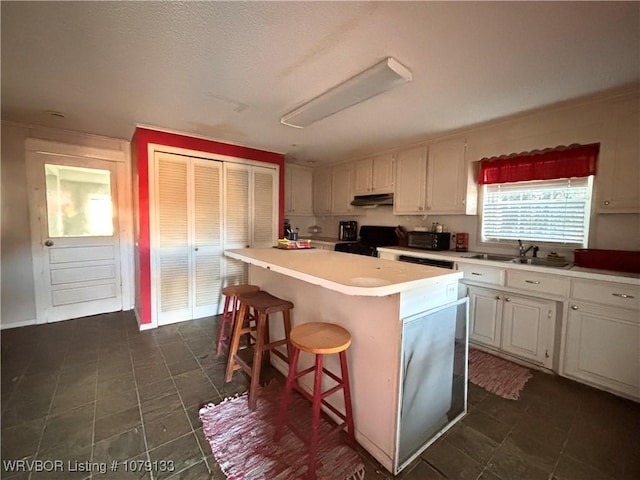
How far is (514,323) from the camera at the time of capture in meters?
2.51

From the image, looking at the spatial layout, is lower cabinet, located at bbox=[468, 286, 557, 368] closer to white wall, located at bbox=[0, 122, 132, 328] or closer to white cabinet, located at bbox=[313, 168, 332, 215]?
white cabinet, located at bbox=[313, 168, 332, 215]

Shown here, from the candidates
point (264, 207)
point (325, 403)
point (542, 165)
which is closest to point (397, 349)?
point (325, 403)

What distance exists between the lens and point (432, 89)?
2158 mm

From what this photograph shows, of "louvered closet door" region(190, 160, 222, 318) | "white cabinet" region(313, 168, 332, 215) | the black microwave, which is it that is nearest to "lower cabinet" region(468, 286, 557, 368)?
the black microwave

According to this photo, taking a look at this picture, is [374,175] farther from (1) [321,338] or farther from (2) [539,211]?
(1) [321,338]

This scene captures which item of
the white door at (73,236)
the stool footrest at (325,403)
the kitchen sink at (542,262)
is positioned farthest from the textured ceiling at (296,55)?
the stool footrest at (325,403)

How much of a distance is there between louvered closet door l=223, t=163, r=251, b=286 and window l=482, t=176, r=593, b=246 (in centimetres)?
309

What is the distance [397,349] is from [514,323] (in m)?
1.81

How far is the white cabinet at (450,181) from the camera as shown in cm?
314

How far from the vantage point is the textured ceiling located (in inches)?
53.9

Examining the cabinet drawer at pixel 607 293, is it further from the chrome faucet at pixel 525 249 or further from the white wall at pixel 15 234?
the white wall at pixel 15 234

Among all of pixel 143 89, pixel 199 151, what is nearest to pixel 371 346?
pixel 143 89

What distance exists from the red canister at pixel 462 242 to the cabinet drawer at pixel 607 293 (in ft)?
4.07

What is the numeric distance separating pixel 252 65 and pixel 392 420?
7.58ft
